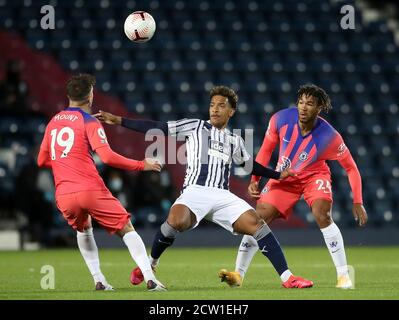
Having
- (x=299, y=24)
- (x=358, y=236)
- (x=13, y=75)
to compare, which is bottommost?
(x=358, y=236)

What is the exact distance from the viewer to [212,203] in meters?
7.91

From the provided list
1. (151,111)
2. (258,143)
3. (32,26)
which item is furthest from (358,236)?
(32,26)

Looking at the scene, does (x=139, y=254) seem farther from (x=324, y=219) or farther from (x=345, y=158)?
(x=345, y=158)

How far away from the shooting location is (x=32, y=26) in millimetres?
17906

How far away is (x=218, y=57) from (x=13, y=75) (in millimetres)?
4319

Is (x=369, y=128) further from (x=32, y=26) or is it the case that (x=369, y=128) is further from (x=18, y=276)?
(x=18, y=276)

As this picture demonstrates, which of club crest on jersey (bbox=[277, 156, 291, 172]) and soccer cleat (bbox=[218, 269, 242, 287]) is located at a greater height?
club crest on jersey (bbox=[277, 156, 291, 172])

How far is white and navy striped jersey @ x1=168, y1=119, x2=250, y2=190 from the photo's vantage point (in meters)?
7.99

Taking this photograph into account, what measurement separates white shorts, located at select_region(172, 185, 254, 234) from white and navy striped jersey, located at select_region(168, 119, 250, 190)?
0.07 m

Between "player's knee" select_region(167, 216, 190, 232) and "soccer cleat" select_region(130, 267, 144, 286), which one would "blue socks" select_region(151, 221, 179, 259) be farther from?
"soccer cleat" select_region(130, 267, 144, 286)

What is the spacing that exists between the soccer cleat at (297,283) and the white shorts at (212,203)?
0.64 meters
